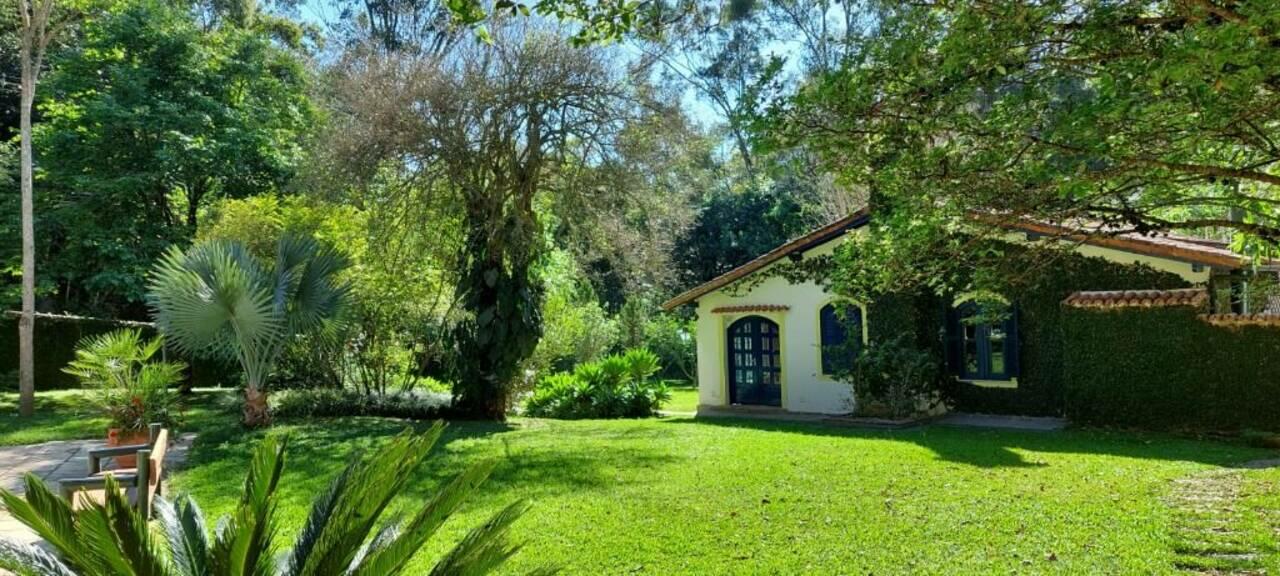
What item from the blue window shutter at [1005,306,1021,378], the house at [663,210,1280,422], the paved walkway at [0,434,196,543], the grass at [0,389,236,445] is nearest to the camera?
the paved walkway at [0,434,196,543]

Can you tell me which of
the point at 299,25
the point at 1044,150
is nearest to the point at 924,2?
the point at 1044,150

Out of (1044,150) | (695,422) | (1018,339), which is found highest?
(1044,150)

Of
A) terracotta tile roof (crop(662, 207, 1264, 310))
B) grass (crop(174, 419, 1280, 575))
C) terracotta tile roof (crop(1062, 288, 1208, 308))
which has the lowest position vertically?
grass (crop(174, 419, 1280, 575))

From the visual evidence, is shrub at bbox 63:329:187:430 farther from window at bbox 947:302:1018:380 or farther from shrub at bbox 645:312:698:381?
shrub at bbox 645:312:698:381

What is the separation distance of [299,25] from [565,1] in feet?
98.9

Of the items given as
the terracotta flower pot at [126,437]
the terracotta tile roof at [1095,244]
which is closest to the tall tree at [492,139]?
the terracotta tile roof at [1095,244]

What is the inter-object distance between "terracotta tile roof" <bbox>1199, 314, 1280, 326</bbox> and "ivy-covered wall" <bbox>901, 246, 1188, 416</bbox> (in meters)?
1.12

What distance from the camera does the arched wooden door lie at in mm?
17656

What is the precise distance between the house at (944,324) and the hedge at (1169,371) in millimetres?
157

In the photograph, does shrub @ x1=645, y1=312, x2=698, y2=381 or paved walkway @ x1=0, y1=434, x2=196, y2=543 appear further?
shrub @ x1=645, y1=312, x2=698, y2=381

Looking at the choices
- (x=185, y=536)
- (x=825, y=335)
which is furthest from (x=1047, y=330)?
(x=185, y=536)

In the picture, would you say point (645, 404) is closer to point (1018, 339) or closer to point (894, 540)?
point (1018, 339)

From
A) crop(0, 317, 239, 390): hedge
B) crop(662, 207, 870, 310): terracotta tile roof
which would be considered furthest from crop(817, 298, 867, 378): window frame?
crop(0, 317, 239, 390): hedge

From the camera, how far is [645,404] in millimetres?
17891
